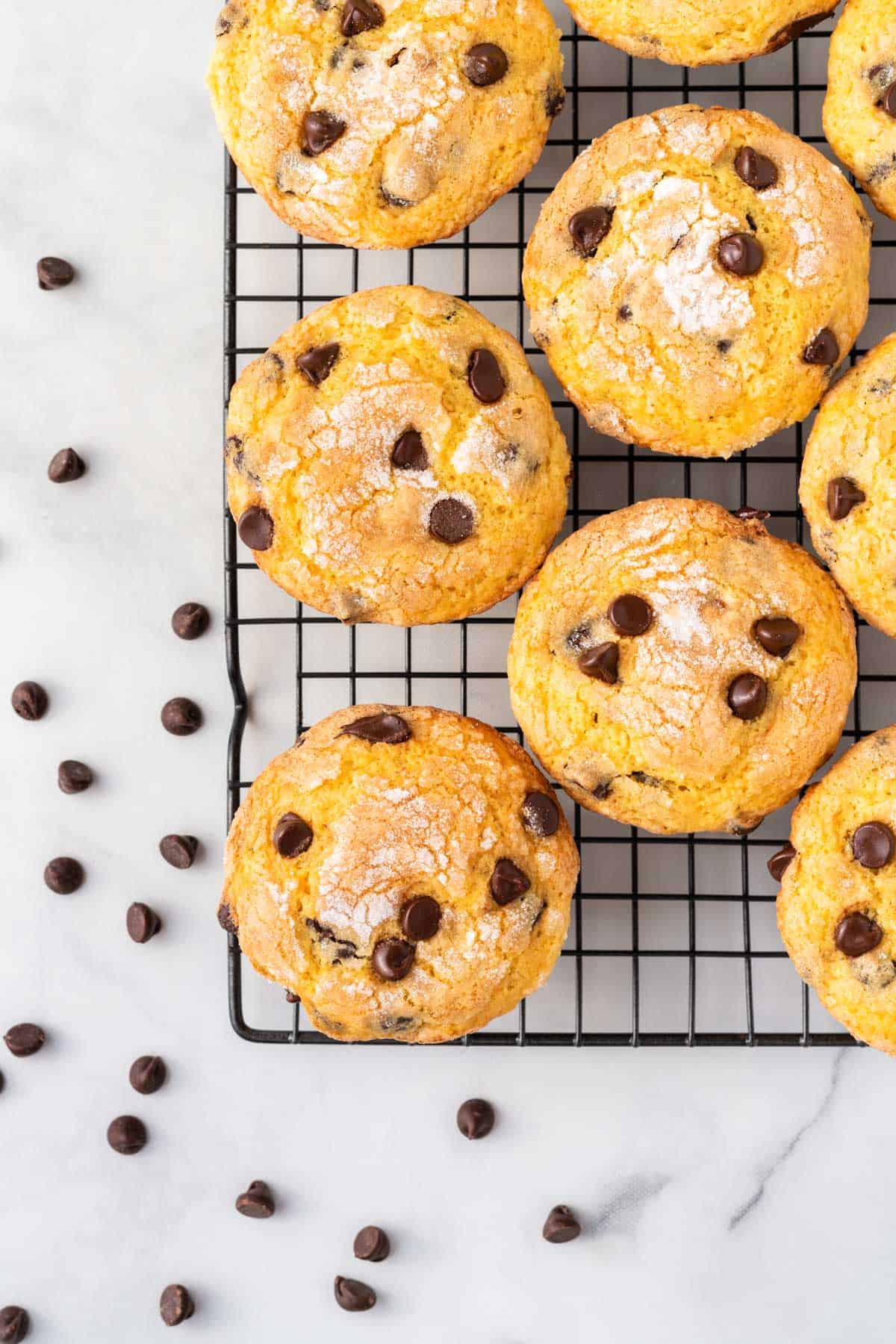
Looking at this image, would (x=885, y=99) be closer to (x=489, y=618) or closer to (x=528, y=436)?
(x=528, y=436)

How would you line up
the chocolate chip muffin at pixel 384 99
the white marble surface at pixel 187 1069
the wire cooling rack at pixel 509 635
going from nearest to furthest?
the chocolate chip muffin at pixel 384 99 < the wire cooling rack at pixel 509 635 < the white marble surface at pixel 187 1069

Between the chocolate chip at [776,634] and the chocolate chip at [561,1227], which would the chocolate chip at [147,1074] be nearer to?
the chocolate chip at [561,1227]

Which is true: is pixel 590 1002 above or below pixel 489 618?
below

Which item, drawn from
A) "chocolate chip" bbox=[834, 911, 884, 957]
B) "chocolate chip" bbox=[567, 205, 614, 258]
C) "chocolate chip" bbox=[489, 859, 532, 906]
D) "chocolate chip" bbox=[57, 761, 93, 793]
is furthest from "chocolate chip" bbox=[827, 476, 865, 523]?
"chocolate chip" bbox=[57, 761, 93, 793]

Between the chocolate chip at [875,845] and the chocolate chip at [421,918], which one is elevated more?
the chocolate chip at [875,845]

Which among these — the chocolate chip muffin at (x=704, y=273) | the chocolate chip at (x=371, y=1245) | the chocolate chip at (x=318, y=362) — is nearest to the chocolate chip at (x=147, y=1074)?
the chocolate chip at (x=371, y=1245)

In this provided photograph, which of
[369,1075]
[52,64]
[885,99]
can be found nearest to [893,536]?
[885,99]
